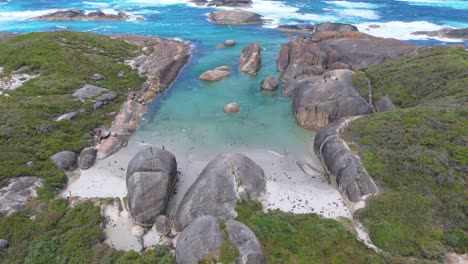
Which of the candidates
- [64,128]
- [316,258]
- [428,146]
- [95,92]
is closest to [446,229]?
[428,146]

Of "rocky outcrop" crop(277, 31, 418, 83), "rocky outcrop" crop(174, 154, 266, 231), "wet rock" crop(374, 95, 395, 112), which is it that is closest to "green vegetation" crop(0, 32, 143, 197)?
"rocky outcrop" crop(174, 154, 266, 231)

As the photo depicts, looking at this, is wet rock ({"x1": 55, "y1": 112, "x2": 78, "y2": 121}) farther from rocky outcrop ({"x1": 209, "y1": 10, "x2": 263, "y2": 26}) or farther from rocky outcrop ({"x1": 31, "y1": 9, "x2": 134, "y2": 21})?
rocky outcrop ({"x1": 31, "y1": 9, "x2": 134, "y2": 21})

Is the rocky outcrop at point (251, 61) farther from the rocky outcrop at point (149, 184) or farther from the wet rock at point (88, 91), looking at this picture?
the rocky outcrop at point (149, 184)

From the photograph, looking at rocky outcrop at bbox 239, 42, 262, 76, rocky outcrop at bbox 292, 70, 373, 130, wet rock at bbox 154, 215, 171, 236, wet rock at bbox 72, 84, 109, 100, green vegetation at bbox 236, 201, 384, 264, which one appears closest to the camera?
green vegetation at bbox 236, 201, 384, 264

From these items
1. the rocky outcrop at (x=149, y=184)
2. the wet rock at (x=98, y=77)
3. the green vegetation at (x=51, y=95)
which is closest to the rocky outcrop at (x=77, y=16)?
the green vegetation at (x=51, y=95)

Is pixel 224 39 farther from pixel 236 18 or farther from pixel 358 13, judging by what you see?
pixel 358 13

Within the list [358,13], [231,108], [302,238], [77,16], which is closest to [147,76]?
[231,108]

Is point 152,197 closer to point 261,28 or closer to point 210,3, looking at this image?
point 261,28

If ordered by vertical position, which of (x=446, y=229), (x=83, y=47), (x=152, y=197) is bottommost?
(x=446, y=229)
